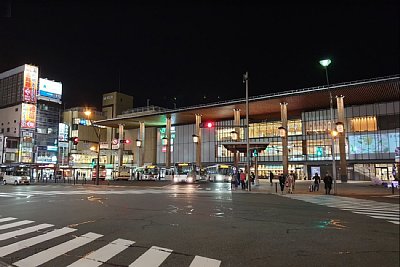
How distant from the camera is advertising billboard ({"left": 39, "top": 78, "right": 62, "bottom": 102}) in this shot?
98.6 m

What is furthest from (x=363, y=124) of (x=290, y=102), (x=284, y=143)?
(x=284, y=143)

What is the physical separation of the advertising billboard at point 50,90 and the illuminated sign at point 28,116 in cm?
535

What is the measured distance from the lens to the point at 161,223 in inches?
456

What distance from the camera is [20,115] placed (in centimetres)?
9400

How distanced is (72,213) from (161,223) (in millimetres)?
4766

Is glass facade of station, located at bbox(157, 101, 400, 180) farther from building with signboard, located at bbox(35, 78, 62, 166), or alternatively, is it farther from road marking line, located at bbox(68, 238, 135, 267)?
road marking line, located at bbox(68, 238, 135, 267)

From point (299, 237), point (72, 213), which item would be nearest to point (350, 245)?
point (299, 237)

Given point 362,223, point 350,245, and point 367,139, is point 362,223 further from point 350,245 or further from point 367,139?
point 367,139

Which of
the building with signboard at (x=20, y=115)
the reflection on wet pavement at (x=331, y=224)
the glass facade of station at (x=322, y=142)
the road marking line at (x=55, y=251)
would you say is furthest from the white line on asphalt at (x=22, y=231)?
the building with signboard at (x=20, y=115)

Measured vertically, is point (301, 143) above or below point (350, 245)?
above

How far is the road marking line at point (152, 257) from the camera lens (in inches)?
261

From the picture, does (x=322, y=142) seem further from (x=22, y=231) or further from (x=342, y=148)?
(x=22, y=231)

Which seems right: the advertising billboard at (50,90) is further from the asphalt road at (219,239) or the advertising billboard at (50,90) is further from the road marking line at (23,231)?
the road marking line at (23,231)

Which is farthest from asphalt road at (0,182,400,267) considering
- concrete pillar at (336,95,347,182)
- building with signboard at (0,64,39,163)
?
building with signboard at (0,64,39,163)
